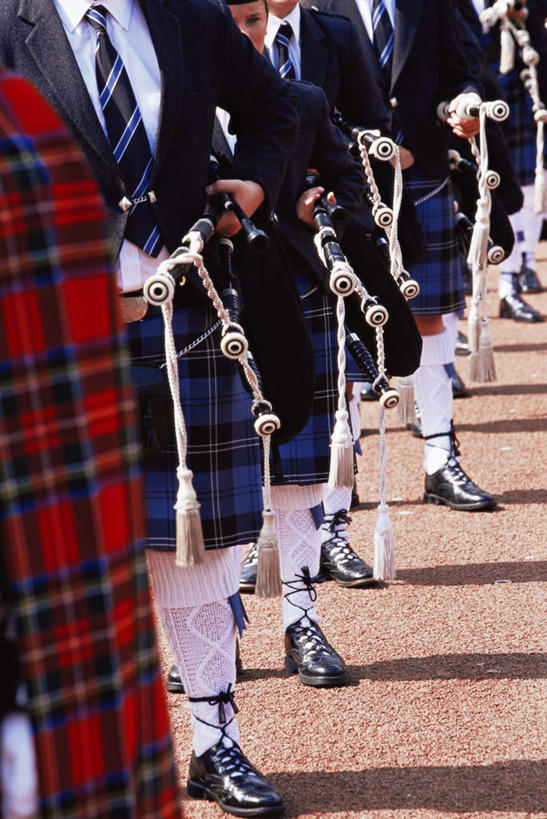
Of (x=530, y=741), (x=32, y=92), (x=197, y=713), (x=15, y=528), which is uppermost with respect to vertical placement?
(x=32, y=92)

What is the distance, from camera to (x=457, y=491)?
4766 millimetres

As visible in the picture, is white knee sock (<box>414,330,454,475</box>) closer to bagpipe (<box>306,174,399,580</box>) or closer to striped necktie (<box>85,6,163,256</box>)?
bagpipe (<box>306,174,399,580</box>)

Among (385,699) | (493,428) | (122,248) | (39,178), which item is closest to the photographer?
(39,178)

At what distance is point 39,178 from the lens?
1266 millimetres

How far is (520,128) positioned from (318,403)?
15.6 feet

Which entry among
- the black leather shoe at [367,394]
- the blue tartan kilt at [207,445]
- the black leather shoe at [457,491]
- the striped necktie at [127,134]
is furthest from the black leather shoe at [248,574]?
the black leather shoe at [367,394]

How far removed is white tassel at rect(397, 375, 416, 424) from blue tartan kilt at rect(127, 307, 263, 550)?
5.43 feet

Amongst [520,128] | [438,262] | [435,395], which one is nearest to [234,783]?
[435,395]

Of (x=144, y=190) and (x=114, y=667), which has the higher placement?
(x=144, y=190)

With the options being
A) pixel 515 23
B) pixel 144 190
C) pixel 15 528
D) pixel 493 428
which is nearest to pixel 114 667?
pixel 15 528

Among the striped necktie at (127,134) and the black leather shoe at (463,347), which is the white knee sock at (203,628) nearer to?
the striped necktie at (127,134)

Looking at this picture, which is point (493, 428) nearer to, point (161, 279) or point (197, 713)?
point (197, 713)

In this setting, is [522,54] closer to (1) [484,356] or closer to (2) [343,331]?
(1) [484,356]

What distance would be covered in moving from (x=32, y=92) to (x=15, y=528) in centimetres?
44
